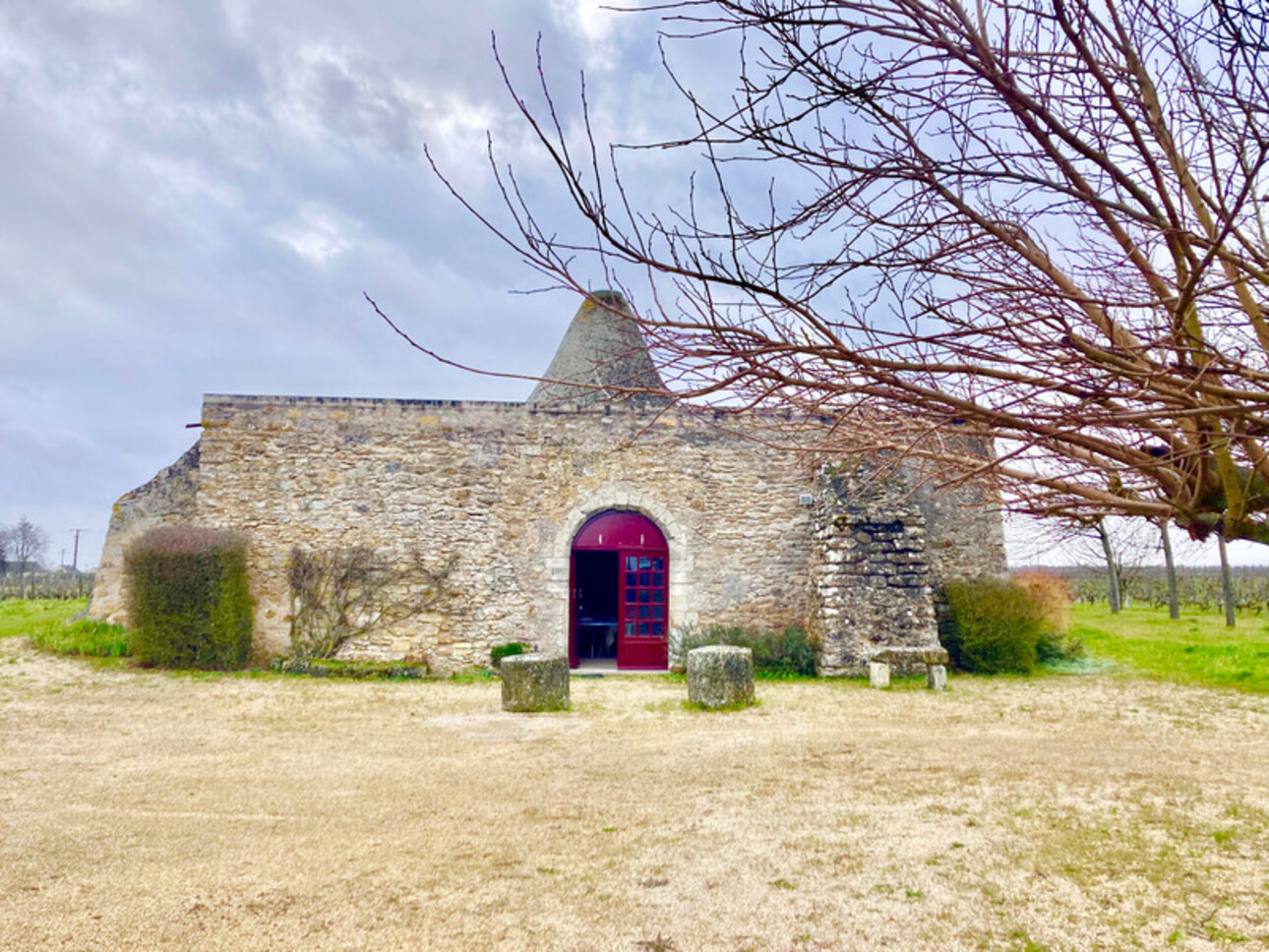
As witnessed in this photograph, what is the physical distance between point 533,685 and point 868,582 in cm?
489

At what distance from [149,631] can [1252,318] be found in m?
11.5

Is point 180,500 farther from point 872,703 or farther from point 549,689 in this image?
point 872,703

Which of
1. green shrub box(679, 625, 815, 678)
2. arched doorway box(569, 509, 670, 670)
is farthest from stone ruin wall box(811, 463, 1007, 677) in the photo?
arched doorway box(569, 509, 670, 670)

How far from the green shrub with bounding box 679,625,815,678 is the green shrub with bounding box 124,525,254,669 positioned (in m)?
6.11

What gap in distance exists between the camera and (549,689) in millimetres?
8250

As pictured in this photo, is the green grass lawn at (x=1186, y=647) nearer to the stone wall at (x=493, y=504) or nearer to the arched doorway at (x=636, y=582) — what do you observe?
the stone wall at (x=493, y=504)

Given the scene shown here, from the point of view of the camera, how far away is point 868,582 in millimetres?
10656

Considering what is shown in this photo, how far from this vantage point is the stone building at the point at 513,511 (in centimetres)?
1121

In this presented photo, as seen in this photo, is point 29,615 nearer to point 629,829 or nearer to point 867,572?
point 867,572

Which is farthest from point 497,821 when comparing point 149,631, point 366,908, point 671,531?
point 149,631

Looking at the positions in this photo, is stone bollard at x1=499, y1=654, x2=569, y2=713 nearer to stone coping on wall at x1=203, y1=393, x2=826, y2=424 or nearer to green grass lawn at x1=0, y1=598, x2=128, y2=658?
stone coping on wall at x1=203, y1=393, x2=826, y2=424

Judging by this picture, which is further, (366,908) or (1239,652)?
(1239,652)

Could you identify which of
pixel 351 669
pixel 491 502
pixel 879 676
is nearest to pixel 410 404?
pixel 491 502

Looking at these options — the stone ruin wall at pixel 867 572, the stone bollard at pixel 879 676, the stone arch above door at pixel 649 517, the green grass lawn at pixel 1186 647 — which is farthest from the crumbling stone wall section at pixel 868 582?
the green grass lawn at pixel 1186 647
